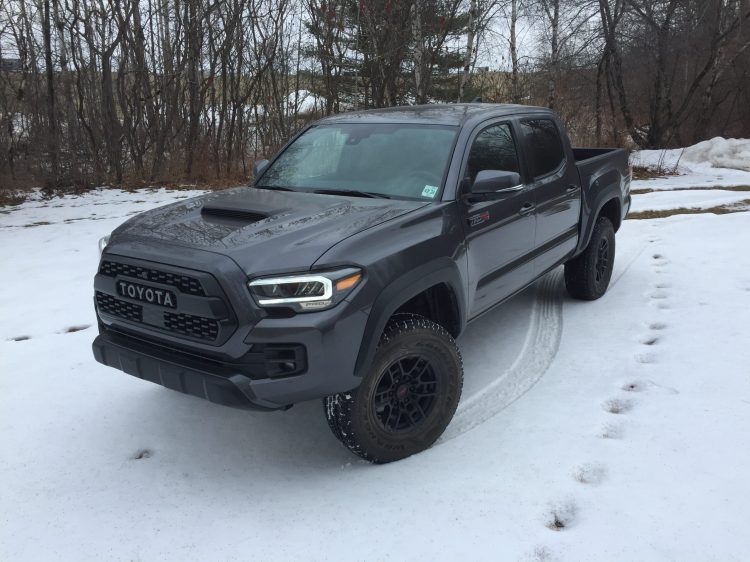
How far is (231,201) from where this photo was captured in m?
3.60

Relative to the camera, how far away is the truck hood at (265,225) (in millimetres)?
2729

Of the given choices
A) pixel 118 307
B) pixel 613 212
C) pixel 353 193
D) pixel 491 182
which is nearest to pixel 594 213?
pixel 613 212

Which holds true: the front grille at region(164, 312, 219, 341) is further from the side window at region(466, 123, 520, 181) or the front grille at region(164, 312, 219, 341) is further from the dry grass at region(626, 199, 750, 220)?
the dry grass at region(626, 199, 750, 220)

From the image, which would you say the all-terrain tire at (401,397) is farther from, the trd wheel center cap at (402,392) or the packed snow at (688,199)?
the packed snow at (688,199)

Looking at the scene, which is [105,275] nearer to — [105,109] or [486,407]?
[486,407]

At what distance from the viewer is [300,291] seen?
2.67 m

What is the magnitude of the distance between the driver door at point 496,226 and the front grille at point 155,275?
1.60 m

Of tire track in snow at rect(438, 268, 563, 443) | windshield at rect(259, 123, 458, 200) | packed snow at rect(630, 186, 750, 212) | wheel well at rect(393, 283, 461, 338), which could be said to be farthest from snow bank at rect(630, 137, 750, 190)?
wheel well at rect(393, 283, 461, 338)

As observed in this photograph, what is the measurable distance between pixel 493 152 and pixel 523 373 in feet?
4.96

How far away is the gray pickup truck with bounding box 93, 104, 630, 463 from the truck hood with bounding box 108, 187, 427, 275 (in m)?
0.01

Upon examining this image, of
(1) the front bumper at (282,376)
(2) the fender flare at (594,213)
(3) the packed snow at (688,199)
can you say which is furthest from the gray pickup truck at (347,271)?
(3) the packed snow at (688,199)

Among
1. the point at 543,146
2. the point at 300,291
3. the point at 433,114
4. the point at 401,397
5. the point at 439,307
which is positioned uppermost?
the point at 433,114

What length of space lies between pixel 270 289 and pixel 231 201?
45.2 inches

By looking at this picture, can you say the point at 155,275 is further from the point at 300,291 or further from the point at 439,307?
the point at 439,307
